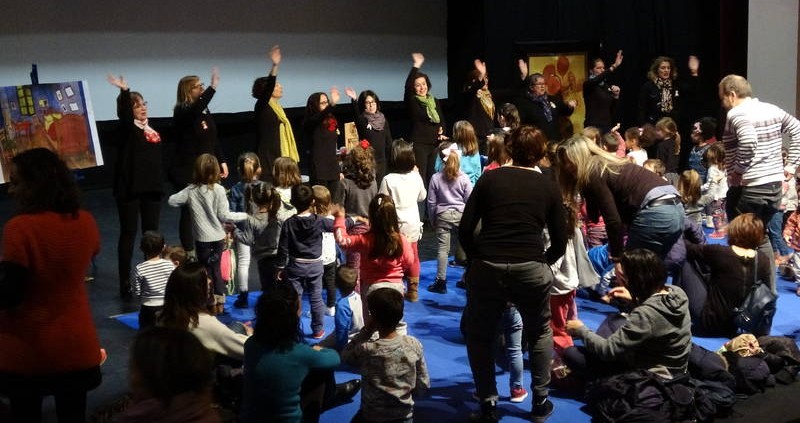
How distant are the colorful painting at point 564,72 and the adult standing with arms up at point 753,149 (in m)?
6.33

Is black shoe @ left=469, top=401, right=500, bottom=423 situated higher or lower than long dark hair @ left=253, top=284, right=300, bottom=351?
lower

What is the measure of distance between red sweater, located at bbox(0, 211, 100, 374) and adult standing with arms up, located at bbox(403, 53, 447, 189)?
5663mm

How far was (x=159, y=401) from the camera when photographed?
2.90 meters

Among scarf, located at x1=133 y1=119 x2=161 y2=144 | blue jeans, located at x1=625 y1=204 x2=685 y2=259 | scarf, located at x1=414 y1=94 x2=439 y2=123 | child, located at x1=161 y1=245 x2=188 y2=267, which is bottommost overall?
child, located at x1=161 y1=245 x2=188 y2=267

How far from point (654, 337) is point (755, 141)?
2.09 m

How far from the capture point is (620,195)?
512 cm

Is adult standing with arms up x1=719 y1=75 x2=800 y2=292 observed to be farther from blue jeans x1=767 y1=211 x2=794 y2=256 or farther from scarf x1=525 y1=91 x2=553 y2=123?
scarf x1=525 y1=91 x2=553 y2=123

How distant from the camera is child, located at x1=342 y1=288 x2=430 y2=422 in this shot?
402 cm

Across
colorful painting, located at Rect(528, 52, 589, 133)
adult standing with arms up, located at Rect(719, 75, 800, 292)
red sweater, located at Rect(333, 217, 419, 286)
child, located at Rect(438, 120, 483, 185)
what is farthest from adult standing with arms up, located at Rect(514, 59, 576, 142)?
red sweater, located at Rect(333, 217, 419, 286)

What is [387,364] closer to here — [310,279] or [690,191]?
[310,279]

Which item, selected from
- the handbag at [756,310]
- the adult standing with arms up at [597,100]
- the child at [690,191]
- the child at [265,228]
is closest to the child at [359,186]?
the child at [265,228]

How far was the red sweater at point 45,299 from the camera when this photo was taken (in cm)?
317

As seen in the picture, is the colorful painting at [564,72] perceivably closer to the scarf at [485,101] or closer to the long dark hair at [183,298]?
the scarf at [485,101]

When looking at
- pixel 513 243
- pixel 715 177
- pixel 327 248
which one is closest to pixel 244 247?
pixel 327 248
